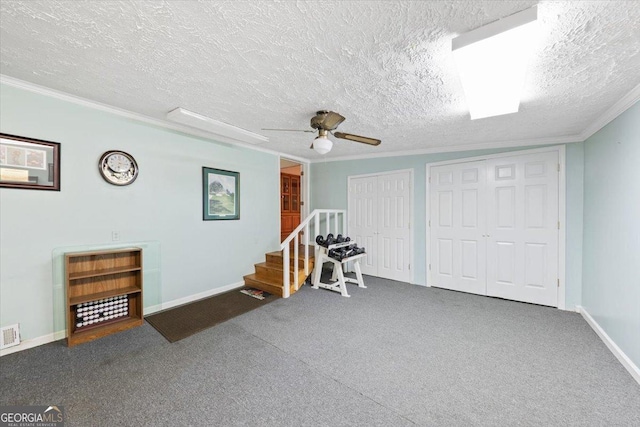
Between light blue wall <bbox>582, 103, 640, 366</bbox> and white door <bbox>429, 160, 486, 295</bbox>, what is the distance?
1.11 m

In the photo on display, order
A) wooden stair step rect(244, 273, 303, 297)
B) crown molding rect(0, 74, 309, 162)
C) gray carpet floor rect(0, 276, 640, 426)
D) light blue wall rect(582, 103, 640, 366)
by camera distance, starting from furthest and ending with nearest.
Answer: wooden stair step rect(244, 273, 303, 297) → crown molding rect(0, 74, 309, 162) → light blue wall rect(582, 103, 640, 366) → gray carpet floor rect(0, 276, 640, 426)

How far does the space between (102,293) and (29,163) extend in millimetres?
1368

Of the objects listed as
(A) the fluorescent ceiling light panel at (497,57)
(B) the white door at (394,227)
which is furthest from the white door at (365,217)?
(A) the fluorescent ceiling light panel at (497,57)

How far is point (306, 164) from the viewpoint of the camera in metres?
5.43

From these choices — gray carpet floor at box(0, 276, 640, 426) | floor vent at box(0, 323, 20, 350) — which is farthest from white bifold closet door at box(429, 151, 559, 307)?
floor vent at box(0, 323, 20, 350)

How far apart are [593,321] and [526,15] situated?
130 inches

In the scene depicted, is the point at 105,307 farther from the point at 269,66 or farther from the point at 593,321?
the point at 593,321

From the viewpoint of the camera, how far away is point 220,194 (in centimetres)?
374

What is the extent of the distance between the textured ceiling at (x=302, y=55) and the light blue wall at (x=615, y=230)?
381 millimetres

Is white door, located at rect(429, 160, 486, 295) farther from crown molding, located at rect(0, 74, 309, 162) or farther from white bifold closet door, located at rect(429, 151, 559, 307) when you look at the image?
crown molding, located at rect(0, 74, 309, 162)

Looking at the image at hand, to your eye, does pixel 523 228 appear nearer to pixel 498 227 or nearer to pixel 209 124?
pixel 498 227

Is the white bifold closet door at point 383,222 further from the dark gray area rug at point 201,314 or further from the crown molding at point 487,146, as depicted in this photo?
the dark gray area rug at point 201,314

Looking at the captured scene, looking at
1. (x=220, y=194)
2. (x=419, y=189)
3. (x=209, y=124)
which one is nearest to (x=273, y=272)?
(x=220, y=194)

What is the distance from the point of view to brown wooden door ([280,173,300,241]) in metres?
5.70
